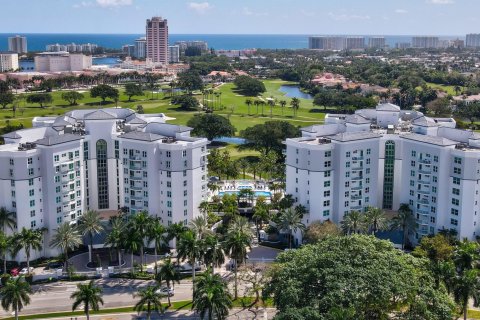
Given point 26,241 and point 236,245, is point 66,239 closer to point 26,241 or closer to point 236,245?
point 26,241

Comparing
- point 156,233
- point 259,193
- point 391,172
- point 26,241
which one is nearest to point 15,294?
point 26,241

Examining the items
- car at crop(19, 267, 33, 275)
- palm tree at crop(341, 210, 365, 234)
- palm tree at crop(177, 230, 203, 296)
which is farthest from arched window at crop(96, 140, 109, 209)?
palm tree at crop(341, 210, 365, 234)

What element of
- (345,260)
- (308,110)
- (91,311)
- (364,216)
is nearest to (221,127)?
(308,110)

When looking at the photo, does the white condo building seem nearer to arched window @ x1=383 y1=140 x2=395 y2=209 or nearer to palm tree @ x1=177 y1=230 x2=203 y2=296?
arched window @ x1=383 y1=140 x2=395 y2=209

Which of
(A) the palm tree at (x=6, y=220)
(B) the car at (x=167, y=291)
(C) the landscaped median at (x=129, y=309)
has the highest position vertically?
(A) the palm tree at (x=6, y=220)

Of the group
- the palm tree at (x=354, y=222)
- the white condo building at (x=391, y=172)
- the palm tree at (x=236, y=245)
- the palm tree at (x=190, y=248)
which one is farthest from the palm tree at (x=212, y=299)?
the white condo building at (x=391, y=172)

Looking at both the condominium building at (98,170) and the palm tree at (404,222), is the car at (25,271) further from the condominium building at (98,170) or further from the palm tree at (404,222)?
the palm tree at (404,222)
